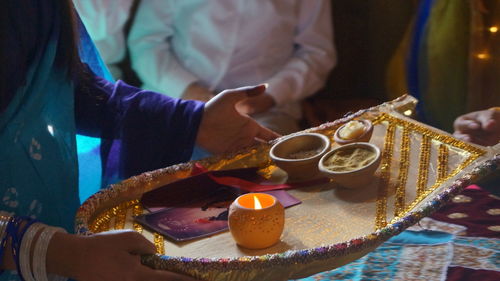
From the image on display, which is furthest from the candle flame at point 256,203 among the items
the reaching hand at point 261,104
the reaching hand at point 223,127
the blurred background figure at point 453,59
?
the reaching hand at point 261,104

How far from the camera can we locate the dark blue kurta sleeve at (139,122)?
0.93m

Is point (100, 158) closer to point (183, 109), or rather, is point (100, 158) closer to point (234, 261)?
point (183, 109)

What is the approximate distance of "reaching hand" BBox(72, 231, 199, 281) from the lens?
24.8 inches

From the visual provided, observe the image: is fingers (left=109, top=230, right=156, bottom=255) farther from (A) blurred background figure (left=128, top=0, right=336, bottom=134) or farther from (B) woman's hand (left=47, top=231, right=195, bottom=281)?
(A) blurred background figure (left=128, top=0, right=336, bottom=134)

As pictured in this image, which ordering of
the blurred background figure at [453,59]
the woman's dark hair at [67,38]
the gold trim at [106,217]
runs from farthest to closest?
the blurred background figure at [453,59] < the woman's dark hair at [67,38] < the gold trim at [106,217]

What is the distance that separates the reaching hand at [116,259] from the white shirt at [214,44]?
4.03 ft

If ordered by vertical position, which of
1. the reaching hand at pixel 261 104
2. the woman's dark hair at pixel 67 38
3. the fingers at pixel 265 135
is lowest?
the reaching hand at pixel 261 104

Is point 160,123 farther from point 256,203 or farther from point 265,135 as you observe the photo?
point 256,203

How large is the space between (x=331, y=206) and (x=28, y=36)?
0.40 meters

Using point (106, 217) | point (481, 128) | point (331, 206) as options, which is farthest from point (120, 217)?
point (481, 128)

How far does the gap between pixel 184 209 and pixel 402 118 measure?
0.34m

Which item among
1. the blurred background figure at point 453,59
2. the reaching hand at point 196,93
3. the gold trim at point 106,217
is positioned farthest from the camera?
the reaching hand at point 196,93

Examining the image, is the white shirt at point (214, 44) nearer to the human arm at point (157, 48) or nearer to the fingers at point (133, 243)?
the human arm at point (157, 48)


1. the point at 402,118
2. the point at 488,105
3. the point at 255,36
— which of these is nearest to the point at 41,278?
the point at 402,118
